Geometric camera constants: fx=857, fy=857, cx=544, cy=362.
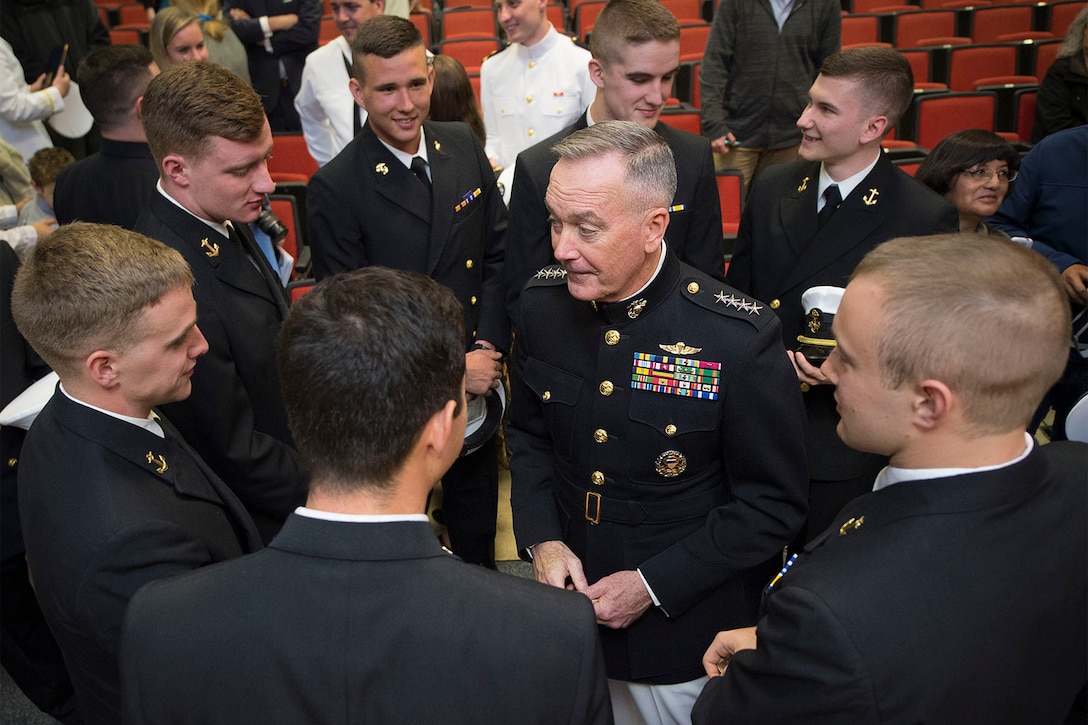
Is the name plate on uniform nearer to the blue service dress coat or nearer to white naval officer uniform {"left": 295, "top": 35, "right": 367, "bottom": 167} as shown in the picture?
the blue service dress coat

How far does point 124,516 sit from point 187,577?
1.11 feet

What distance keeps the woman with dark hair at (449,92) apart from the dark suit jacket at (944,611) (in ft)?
8.65

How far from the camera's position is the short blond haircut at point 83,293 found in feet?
4.87

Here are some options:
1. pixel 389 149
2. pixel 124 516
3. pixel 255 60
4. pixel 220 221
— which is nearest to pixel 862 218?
pixel 389 149

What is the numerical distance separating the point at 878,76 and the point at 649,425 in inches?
52.4

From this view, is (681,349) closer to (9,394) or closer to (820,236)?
(820,236)

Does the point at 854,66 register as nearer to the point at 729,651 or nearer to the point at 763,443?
the point at 763,443

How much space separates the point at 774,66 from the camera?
173 inches

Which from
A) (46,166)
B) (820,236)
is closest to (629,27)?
(820,236)

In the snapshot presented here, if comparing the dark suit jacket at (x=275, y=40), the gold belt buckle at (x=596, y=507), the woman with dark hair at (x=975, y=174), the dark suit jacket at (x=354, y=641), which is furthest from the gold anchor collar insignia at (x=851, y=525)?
the dark suit jacket at (x=275, y=40)

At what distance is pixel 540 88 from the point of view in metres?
3.96

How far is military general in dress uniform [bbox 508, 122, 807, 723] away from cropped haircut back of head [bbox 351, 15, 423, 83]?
3.67 ft

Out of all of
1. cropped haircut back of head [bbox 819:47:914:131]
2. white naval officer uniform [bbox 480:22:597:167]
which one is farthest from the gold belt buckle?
white naval officer uniform [bbox 480:22:597:167]

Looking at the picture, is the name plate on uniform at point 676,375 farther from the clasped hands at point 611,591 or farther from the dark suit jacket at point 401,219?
the dark suit jacket at point 401,219
